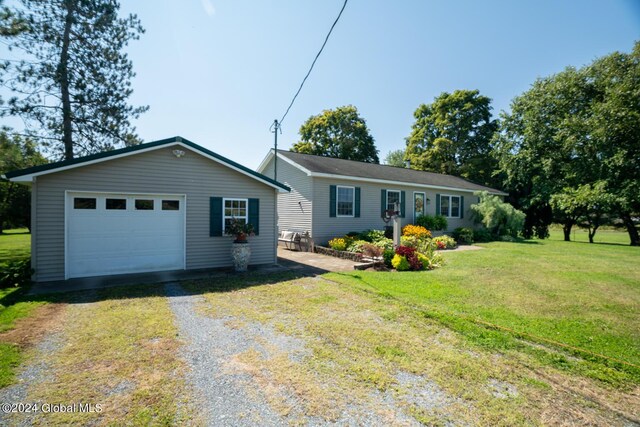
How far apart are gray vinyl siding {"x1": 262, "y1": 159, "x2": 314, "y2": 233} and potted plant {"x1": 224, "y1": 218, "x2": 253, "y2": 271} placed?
4476 millimetres

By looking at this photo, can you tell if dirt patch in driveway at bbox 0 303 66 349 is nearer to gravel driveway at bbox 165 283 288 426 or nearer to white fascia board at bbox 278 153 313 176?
gravel driveway at bbox 165 283 288 426

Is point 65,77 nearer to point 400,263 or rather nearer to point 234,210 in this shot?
point 234,210

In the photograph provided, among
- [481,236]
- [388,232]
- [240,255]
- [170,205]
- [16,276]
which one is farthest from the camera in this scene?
[481,236]

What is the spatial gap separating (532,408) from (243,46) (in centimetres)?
890

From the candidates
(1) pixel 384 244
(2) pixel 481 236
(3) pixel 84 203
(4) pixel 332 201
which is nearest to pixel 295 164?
(4) pixel 332 201

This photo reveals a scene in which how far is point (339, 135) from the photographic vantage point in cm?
3297

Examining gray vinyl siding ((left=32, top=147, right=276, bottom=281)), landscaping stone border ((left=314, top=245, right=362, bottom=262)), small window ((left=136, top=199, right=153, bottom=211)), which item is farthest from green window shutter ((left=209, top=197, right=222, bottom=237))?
landscaping stone border ((left=314, top=245, right=362, bottom=262))

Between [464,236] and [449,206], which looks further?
[449,206]

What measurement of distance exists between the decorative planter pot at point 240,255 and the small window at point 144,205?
2.51 m

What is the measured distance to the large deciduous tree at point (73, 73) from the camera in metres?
11.2

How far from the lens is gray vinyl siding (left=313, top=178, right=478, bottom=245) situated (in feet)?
41.9

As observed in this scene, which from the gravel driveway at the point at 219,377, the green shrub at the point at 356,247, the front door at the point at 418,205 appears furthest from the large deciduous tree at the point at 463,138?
the gravel driveway at the point at 219,377

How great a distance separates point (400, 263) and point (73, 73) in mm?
15953

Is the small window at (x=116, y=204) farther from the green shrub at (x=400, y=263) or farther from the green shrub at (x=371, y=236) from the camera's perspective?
the green shrub at (x=371, y=236)
